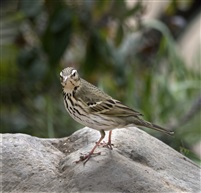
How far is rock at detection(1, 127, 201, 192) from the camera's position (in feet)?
15.7

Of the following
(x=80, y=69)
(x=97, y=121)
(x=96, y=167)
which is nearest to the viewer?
(x=96, y=167)

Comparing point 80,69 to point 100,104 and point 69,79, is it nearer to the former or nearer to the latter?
point 100,104

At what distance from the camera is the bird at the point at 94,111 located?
5.01 m

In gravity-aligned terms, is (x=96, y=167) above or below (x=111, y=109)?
below

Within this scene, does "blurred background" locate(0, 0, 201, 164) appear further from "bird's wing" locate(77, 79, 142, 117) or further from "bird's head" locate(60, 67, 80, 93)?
"bird's head" locate(60, 67, 80, 93)

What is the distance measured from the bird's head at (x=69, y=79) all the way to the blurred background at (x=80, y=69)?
2.44 m

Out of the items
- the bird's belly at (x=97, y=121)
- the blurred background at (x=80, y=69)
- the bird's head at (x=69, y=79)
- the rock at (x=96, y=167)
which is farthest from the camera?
the blurred background at (x=80, y=69)

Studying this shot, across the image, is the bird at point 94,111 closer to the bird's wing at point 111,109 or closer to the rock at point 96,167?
the bird's wing at point 111,109

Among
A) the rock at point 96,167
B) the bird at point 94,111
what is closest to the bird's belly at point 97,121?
the bird at point 94,111

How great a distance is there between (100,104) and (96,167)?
0.48m

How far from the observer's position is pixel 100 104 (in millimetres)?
5098

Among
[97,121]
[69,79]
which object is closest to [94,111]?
[97,121]

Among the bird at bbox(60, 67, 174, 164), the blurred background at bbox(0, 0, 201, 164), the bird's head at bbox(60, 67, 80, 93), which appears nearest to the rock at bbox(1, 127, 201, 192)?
the bird at bbox(60, 67, 174, 164)

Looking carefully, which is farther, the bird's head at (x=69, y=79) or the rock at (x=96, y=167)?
the bird's head at (x=69, y=79)
